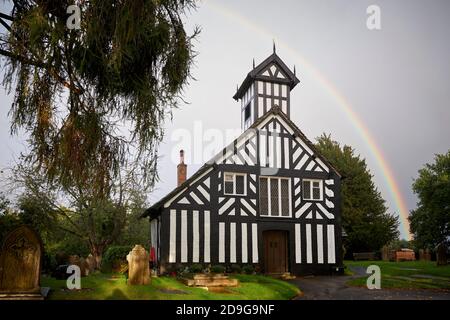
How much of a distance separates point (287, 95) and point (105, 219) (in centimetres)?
1500

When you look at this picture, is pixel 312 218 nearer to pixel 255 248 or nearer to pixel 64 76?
pixel 255 248

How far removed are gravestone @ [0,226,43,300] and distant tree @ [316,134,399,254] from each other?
30.7 metres

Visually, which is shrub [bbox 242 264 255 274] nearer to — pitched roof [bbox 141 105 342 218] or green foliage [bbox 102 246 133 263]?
pitched roof [bbox 141 105 342 218]

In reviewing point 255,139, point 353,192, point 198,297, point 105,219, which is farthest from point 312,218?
point 353,192

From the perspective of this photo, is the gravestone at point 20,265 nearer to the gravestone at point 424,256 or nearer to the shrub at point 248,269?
the shrub at point 248,269

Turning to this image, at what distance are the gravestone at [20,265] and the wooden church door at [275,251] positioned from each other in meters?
12.0

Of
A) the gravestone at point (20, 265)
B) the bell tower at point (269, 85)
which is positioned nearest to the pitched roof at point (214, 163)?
the bell tower at point (269, 85)

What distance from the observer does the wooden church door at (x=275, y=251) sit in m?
20.4

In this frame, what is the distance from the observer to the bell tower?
23156 mm

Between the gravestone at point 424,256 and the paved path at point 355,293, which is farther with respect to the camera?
the gravestone at point 424,256

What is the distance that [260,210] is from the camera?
66.8ft

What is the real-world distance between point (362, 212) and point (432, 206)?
6117 millimetres

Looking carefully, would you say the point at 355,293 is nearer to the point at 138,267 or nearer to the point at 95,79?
the point at 138,267

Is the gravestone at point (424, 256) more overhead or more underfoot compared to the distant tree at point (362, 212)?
more underfoot
